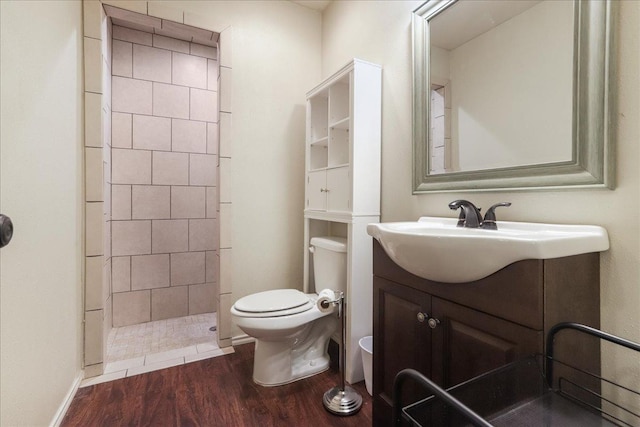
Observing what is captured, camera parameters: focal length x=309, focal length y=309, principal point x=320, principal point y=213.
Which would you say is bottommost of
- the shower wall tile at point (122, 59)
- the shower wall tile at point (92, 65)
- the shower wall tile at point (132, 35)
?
the shower wall tile at point (92, 65)

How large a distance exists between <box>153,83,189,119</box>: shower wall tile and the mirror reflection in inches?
84.2

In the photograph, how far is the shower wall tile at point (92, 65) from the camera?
1.75 m

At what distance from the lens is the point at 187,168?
2.77 metres

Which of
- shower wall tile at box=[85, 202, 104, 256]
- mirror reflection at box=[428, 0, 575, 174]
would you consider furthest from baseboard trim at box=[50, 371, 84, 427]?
mirror reflection at box=[428, 0, 575, 174]

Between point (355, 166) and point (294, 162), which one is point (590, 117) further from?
point (294, 162)

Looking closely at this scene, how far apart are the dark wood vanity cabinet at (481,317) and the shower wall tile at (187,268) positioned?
6.81 feet

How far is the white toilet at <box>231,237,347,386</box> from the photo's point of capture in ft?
5.21

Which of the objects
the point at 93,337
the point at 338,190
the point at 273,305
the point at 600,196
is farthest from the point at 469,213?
the point at 93,337

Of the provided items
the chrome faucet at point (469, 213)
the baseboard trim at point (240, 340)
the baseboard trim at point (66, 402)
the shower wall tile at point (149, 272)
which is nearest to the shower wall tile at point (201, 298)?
the shower wall tile at point (149, 272)

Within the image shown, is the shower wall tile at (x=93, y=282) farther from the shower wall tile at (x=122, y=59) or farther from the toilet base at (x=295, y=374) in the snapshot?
the shower wall tile at (x=122, y=59)

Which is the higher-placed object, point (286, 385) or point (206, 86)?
point (206, 86)

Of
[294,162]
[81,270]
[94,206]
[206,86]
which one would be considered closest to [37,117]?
[94,206]

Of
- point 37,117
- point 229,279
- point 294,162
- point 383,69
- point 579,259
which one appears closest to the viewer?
point 579,259

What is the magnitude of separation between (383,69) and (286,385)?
6.14 feet
